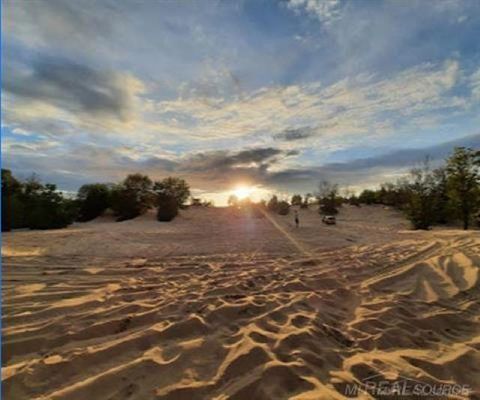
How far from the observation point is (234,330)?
3592mm

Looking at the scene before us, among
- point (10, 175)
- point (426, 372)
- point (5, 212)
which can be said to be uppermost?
point (10, 175)

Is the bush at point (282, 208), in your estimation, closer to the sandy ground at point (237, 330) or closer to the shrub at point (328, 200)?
the shrub at point (328, 200)

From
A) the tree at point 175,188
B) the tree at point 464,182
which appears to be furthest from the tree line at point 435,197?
the tree at point 175,188

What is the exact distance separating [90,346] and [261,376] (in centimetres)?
175

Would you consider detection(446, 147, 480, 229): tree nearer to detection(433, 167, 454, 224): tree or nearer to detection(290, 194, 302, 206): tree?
detection(433, 167, 454, 224): tree

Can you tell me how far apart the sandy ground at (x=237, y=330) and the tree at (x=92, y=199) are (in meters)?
19.0

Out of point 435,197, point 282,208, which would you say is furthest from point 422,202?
point 282,208

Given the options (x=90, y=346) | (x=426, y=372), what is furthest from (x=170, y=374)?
(x=426, y=372)

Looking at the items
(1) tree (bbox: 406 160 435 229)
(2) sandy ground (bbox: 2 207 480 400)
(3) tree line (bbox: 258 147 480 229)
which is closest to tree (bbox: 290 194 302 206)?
(3) tree line (bbox: 258 147 480 229)

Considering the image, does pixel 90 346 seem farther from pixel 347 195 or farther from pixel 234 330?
pixel 347 195

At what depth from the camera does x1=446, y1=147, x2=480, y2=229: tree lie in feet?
68.5

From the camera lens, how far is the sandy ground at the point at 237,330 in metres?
2.64

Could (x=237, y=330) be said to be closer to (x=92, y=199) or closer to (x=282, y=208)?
(x=92, y=199)

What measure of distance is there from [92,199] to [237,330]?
24256mm
